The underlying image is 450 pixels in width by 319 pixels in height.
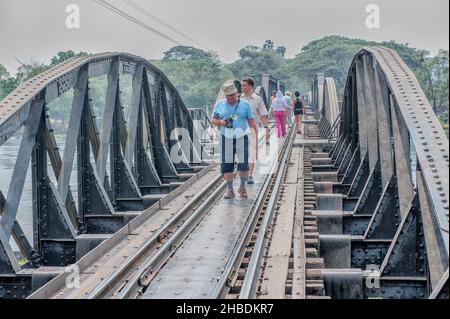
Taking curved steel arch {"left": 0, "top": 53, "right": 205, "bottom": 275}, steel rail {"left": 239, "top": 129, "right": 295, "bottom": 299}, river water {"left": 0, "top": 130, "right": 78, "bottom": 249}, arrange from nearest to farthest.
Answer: steel rail {"left": 239, "top": 129, "right": 295, "bottom": 299} → curved steel arch {"left": 0, "top": 53, "right": 205, "bottom": 275} → river water {"left": 0, "top": 130, "right": 78, "bottom": 249}

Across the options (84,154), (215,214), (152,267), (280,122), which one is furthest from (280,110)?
(152,267)

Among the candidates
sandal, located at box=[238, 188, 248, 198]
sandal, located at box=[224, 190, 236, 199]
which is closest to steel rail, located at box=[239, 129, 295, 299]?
sandal, located at box=[238, 188, 248, 198]

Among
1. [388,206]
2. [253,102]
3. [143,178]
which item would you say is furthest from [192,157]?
[388,206]

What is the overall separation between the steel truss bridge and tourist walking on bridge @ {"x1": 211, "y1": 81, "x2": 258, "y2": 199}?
0.58 metres

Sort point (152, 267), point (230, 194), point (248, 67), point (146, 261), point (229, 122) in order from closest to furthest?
point (152, 267) < point (146, 261) < point (229, 122) < point (230, 194) < point (248, 67)

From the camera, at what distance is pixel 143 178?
15836 millimetres

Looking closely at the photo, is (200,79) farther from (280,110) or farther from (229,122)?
(229,122)

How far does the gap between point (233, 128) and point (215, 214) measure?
1.41 metres

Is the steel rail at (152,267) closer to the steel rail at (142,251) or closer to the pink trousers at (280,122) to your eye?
the steel rail at (142,251)

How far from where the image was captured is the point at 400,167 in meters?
9.22

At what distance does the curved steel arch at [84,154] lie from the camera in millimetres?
9359

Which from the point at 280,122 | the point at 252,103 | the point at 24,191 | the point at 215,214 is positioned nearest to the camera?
the point at 215,214

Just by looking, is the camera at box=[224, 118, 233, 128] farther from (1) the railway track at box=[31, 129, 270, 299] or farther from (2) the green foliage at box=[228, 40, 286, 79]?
(2) the green foliage at box=[228, 40, 286, 79]

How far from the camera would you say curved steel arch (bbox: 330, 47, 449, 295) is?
636cm
